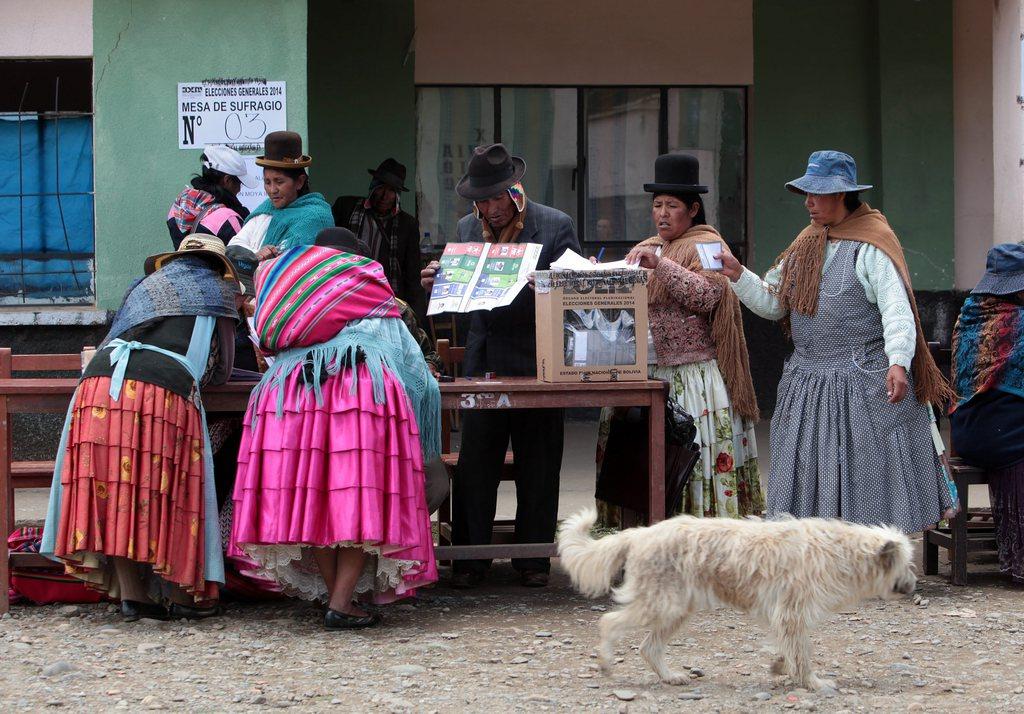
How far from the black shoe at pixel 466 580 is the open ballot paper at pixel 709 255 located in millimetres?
1744

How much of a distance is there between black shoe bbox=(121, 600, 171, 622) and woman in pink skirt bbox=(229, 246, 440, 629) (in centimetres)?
52

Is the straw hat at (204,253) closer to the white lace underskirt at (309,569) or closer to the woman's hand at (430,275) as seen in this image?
the woman's hand at (430,275)

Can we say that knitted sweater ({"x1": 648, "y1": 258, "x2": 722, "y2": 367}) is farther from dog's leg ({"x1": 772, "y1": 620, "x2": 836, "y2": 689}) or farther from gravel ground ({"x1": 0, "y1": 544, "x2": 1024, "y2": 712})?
dog's leg ({"x1": 772, "y1": 620, "x2": 836, "y2": 689})

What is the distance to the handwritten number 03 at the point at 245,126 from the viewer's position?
8039 mm

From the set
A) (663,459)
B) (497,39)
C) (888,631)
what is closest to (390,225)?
(497,39)

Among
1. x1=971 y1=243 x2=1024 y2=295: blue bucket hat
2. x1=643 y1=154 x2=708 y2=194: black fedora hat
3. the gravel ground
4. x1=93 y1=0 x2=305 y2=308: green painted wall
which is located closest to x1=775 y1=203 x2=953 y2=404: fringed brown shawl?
x1=971 y1=243 x2=1024 y2=295: blue bucket hat

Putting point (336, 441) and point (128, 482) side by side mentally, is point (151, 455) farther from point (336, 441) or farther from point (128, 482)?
point (336, 441)

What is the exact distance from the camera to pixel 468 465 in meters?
5.77

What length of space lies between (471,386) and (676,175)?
1.41 meters

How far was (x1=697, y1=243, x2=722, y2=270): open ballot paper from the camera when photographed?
5.31 m

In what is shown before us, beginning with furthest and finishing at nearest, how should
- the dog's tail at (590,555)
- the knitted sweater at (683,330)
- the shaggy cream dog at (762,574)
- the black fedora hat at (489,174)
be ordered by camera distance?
1. the knitted sweater at (683,330)
2. the black fedora hat at (489,174)
3. the dog's tail at (590,555)
4. the shaggy cream dog at (762,574)

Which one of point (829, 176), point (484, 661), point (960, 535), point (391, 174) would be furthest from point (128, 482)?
point (391, 174)

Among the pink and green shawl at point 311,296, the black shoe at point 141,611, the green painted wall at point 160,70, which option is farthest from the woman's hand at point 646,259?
the green painted wall at point 160,70

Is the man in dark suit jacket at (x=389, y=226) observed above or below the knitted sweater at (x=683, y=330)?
above
